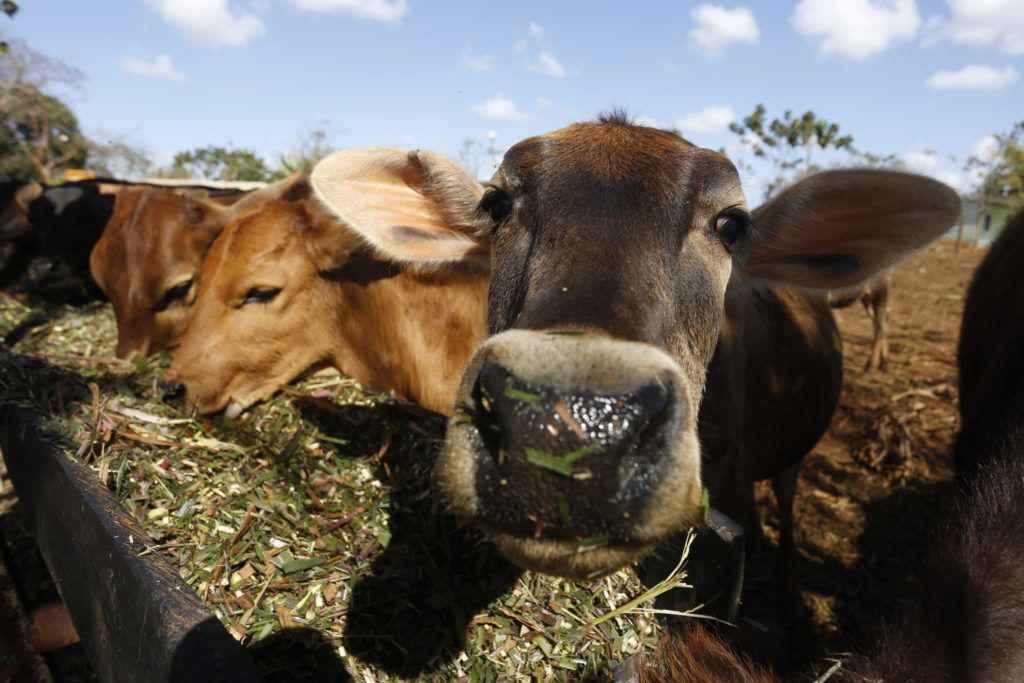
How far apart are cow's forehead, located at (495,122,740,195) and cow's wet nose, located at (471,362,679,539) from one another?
1.10 metres

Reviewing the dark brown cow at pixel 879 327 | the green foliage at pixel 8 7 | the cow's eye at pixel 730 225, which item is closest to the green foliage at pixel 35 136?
the green foliage at pixel 8 7

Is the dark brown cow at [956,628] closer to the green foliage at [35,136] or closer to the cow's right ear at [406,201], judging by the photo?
the cow's right ear at [406,201]

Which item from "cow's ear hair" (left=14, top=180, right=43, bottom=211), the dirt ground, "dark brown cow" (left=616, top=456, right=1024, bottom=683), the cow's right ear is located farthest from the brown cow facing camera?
"cow's ear hair" (left=14, top=180, right=43, bottom=211)

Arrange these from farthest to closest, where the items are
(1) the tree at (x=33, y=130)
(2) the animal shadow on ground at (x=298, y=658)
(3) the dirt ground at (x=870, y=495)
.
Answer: (1) the tree at (x=33, y=130) < (3) the dirt ground at (x=870, y=495) < (2) the animal shadow on ground at (x=298, y=658)

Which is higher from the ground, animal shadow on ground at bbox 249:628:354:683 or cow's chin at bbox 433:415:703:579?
cow's chin at bbox 433:415:703:579

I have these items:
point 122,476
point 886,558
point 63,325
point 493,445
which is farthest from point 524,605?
point 63,325

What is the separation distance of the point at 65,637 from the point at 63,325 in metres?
4.86

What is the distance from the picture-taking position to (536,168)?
2.51m

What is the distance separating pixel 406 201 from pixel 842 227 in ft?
7.10

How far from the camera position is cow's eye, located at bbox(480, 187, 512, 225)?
2.67 meters

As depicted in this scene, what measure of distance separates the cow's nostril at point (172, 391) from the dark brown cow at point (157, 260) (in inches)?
59.3

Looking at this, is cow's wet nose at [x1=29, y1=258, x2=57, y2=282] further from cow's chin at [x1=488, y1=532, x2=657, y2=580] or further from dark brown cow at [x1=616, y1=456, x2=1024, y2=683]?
dark brown cow at [x1=616, y1=456, x2=1024, y2=683]

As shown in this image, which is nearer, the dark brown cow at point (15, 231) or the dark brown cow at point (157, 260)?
the dark brown cow at point (157, 260)

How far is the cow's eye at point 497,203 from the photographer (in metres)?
2.67
